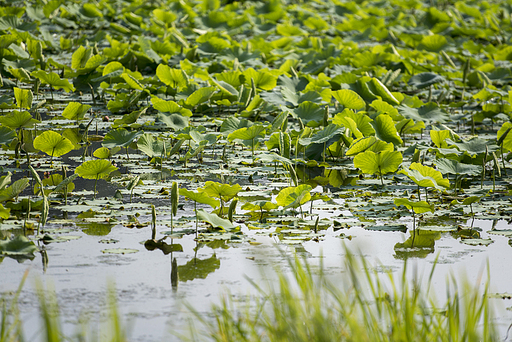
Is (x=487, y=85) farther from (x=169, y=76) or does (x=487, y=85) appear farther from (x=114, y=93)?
(x=114, y=93)

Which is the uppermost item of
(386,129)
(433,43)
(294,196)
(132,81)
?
(433,43)

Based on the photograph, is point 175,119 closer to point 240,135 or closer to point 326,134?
point 240,135

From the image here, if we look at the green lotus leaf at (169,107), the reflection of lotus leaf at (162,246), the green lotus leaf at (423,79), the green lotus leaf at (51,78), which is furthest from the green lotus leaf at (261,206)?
the green lotus leaf at (423,79)

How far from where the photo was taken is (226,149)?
407 centimetres

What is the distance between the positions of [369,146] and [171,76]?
1833mm

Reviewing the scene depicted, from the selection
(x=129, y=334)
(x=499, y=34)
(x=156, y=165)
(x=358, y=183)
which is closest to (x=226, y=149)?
(x=156, y=165)

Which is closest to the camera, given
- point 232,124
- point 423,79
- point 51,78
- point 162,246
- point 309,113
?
point 162,246

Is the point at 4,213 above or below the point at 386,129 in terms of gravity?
below

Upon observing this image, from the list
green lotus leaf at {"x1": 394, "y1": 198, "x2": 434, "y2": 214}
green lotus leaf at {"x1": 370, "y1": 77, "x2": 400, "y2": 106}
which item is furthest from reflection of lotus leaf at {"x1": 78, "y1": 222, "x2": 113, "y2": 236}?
green lotus leaf at {"x1": 370, "y1": 77, "x2": 400, "y2": 106}

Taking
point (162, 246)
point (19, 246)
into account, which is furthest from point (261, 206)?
point (19, 246)

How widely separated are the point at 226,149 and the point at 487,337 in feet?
8.66

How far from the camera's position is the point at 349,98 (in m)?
4.06

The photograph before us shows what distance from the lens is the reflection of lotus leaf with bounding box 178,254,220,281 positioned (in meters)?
2.23

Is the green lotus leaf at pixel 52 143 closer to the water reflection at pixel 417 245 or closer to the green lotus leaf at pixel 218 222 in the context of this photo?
the green lotus leaf at pixel 218 222
